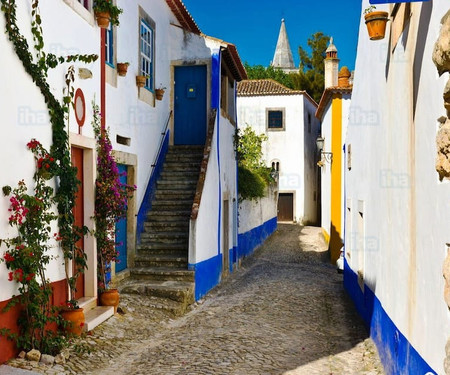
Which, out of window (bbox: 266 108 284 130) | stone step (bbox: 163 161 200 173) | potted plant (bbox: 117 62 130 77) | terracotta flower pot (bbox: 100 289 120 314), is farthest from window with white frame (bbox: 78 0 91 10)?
window (bbox: 266 108 284 130)

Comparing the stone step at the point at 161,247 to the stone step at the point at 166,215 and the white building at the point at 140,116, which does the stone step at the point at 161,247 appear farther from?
the stone step at the point at 166,215

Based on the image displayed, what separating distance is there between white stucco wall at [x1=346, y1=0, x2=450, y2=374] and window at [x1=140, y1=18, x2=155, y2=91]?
509 centimetres

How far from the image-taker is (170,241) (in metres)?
10.5

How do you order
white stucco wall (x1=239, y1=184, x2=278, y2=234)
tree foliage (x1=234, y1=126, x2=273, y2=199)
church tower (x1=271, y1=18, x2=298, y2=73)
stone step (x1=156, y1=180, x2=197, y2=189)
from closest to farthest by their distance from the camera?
stone step (x1=156, y1=180, x2=197, y2=189) < white stucco wall (x1=239, y1=184, x2=278, y2=234) < tree foliage (x1=234, y1=126, x2=273, y2=199) < church tower (x1=271, y1=18, x2=298, y2=73)

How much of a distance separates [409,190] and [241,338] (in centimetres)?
354

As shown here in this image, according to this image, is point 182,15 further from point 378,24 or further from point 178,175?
point 378,24

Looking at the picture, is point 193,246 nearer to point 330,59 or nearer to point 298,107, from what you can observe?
point 330,59

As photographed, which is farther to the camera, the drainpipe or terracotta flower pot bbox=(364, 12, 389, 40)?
the drainpipe

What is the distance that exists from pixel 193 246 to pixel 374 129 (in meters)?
4.25

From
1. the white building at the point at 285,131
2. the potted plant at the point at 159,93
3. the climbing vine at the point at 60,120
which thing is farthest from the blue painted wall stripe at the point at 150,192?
the white building at the point at 285,131

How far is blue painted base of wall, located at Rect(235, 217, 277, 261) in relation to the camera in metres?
16.2

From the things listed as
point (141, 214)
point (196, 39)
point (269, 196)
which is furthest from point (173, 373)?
point (269, 196)

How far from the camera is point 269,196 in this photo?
23078 millimetres

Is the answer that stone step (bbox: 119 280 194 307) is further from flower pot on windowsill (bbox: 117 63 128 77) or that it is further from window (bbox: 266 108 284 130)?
window (bbox: 266 108 284 130)
